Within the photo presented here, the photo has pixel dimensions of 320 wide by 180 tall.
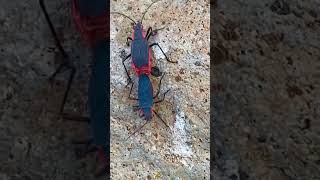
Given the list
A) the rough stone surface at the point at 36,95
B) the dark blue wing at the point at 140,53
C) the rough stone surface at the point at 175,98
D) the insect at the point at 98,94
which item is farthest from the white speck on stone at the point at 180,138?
the rough stone surface at the point at 36,95

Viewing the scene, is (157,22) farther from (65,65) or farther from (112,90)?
(65,65)

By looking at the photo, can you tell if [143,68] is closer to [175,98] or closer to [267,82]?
[175,98]

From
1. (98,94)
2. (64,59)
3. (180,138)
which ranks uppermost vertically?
(64,59)

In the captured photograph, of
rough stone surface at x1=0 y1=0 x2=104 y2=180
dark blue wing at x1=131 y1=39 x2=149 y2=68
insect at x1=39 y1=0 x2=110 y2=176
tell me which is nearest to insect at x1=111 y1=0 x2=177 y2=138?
dark blue wing at x1=131 y1=39 x2=149 y2=68

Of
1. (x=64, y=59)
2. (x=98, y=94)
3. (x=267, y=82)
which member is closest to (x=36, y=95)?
(x=64, y=59)

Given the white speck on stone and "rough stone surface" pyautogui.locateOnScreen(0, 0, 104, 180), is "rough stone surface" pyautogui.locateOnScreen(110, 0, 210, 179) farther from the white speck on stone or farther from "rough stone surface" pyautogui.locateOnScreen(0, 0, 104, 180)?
"rough stone surface" pyautogui.locateOnScreen(0, 0, 104, 180)

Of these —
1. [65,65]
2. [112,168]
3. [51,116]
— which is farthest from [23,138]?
[112,168]
